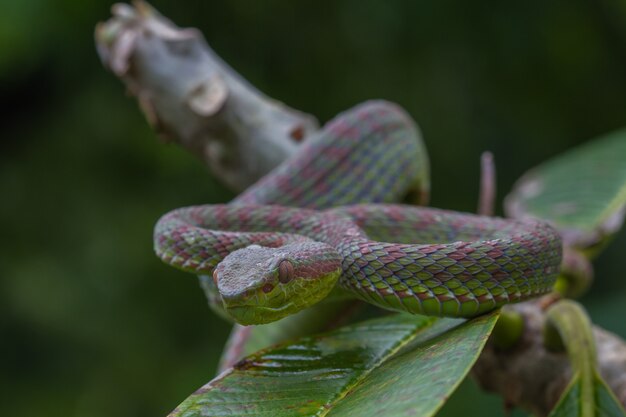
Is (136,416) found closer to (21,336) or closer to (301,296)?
(21,336)

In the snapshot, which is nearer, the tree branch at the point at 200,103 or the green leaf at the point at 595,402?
the green leaf at the point at 595,402

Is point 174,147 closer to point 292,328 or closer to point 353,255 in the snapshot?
point 292,328

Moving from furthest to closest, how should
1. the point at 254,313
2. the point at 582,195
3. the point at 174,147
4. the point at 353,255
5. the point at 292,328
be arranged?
the point at 174,147 → the point at 582,195 → the point at 292,328 → the point at 353,255 → the point at 254,313

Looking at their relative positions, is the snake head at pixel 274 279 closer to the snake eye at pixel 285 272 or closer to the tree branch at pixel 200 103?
the snake eye at pixel 285 272

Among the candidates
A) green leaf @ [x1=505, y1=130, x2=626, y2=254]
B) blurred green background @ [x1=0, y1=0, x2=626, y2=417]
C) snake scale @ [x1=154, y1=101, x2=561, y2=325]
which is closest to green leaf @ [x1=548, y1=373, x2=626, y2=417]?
snake scale @ [x1=154, y1=101, x2=561, y2=325]

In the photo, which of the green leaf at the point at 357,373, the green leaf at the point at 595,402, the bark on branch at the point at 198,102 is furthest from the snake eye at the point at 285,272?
the bark on branch at the point at 198,102

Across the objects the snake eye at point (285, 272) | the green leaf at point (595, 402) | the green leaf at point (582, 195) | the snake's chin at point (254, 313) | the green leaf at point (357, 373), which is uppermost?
the snake eye at point (285, 272)

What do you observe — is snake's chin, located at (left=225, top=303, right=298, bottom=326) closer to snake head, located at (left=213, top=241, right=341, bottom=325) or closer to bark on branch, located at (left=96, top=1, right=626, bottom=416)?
snake head, located at (left=213, top=241, right=341, bottom=325)

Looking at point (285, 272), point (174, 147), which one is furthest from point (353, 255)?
point (174, 147)
